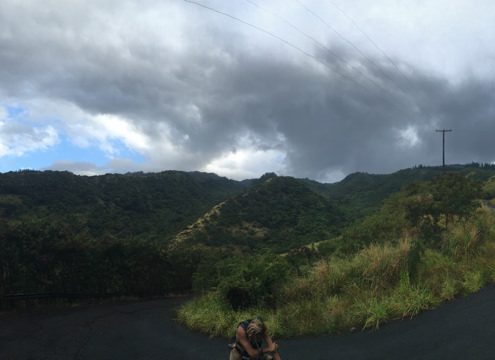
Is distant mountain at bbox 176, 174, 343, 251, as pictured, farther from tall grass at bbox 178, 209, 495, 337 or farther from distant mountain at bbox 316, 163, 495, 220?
tall grass at bbox 178, 209, 495, 337

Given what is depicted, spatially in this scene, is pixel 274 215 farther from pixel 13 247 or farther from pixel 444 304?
pixel 444 304

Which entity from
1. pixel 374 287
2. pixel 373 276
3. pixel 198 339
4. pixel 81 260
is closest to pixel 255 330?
pixel 374 287

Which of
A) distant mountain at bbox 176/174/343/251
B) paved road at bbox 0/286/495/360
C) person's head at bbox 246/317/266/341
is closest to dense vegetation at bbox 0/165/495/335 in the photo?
paved road at bbox 0/286/495/360

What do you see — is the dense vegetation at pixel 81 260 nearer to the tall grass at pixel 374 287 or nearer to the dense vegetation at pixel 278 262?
the dense vegetation at pixel 278 262

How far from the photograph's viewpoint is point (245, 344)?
6.20 meters

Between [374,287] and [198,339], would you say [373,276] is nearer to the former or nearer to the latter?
[374,287]

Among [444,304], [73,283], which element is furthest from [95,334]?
[444,304]

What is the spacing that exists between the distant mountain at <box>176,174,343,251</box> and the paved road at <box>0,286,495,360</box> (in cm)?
2794

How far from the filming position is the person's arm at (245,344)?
613 centimetres

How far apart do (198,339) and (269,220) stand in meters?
57.3

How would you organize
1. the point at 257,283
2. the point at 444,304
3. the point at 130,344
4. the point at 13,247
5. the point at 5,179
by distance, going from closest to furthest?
the point at 444,304 < the point at 130,344 < the point at 257,283 < the point at 13,247 < the point at 5,179

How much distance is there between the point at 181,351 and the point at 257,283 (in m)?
2.96

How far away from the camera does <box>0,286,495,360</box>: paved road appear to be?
7.33 meters

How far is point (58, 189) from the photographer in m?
65.9
